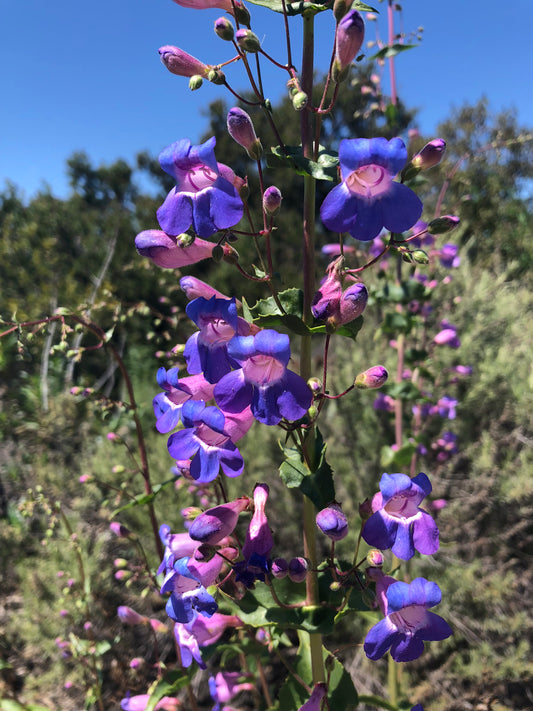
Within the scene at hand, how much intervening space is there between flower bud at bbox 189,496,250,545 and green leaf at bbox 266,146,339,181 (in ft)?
2.83

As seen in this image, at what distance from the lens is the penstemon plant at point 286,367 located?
100 cm

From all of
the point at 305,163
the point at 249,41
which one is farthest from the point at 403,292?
the point at 249,41

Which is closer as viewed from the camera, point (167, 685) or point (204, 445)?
point (204, 445)

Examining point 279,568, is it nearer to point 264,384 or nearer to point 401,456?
point 264,384

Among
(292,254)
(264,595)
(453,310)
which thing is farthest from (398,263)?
(292,254)

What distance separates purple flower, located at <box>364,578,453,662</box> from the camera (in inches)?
42.3

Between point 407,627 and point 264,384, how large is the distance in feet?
2.29

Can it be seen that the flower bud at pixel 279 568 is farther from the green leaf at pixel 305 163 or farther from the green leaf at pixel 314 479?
the green leaf at pixel 305 163

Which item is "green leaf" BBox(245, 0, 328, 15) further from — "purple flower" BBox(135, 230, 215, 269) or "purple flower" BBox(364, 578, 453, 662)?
"purple flower" BBox(364, 578, 453, 662)

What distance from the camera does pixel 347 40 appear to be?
1.04 meters

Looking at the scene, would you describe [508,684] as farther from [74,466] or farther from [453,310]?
[74,466]

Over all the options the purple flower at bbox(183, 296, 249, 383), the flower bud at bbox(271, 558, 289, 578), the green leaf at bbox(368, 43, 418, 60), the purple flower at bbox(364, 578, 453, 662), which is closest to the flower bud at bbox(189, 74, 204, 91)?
→ the purple flower at bbox(183, 296, 249, 383)

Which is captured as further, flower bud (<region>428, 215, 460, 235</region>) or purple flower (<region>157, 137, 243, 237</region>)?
flower bud (<region>428, 215, 460, 235</region>)

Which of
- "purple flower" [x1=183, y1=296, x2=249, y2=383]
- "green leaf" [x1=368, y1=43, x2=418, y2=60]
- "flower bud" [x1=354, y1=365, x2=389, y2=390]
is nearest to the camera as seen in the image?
"purple flower" [x1=183, y1=296, x2=249, y2=383]
